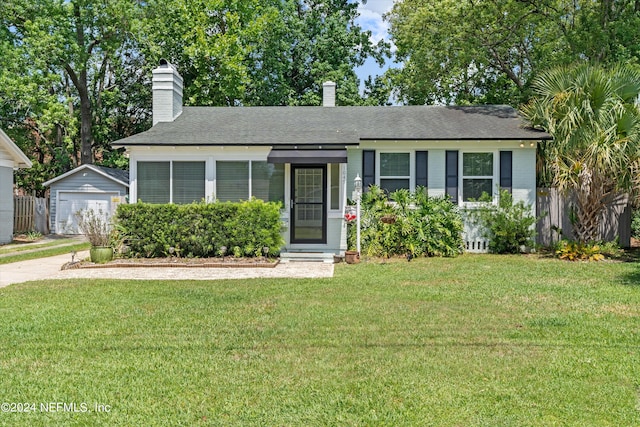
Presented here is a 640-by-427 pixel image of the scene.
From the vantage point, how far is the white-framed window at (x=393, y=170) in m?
14.0

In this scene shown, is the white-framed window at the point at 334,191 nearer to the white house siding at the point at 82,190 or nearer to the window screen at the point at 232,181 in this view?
the window screen at the point at 232,181

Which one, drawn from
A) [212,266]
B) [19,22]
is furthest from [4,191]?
[212,266]

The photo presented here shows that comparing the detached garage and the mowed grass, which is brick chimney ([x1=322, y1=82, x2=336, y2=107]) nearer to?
the detached garage

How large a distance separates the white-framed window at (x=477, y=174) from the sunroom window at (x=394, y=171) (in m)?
1.64

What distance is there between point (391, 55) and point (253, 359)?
27690 mm

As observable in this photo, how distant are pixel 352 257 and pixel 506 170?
18.1ft

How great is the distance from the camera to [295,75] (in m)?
28.0

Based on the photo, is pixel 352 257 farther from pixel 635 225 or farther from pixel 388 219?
pixel 635 225

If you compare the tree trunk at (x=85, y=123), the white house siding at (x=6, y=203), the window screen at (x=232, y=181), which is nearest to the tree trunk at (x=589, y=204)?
the window screen at (x=232, y=181)

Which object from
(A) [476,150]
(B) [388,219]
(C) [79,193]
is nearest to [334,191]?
(B) [388,219]

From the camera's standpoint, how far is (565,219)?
13977 millimetres

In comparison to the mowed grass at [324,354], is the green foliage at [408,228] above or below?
above

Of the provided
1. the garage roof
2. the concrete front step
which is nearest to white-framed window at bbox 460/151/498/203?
the concrete front step

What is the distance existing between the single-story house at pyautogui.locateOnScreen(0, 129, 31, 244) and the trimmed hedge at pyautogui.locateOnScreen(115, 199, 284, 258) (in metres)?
8.85
